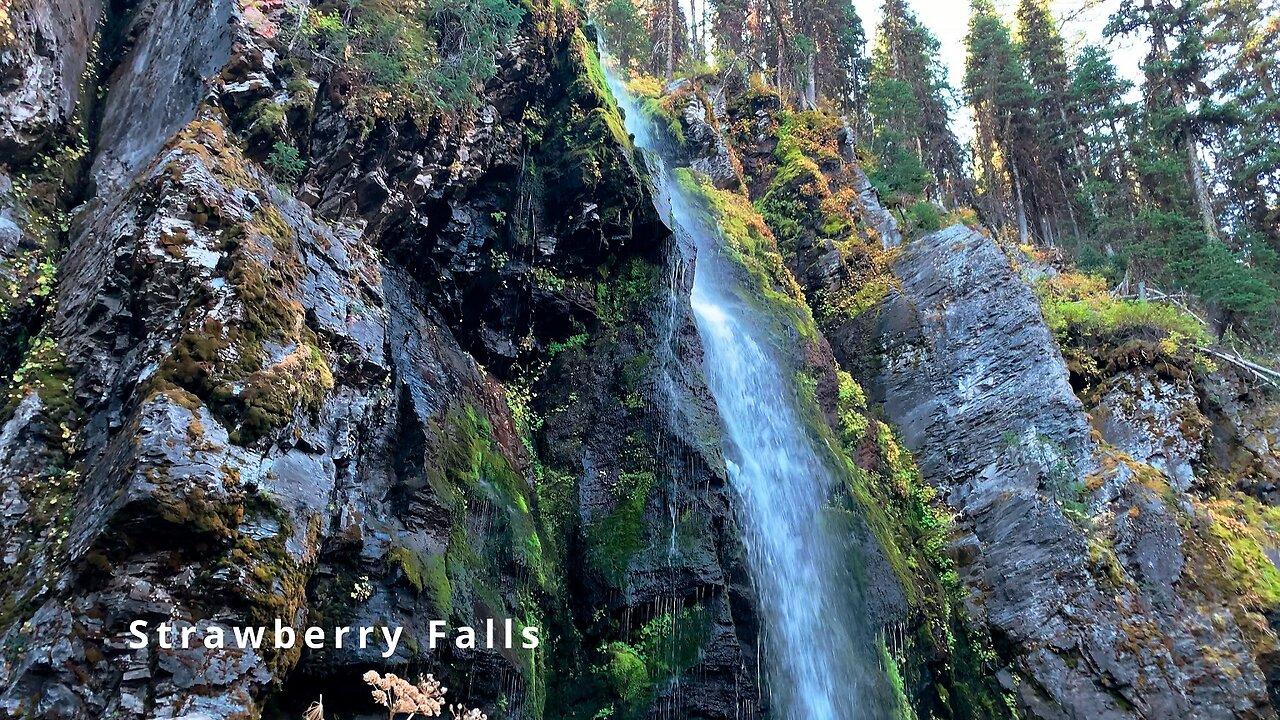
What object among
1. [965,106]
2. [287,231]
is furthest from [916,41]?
[287,231]

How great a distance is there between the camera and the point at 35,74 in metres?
8.26

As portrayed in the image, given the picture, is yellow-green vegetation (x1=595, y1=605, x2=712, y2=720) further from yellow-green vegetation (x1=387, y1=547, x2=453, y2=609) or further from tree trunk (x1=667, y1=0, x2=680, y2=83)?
tree trunk (x1=667, y1=0, x2=680, y2=83)

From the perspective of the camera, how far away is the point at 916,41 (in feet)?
94.7

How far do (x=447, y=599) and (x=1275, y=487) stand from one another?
15.1 meters

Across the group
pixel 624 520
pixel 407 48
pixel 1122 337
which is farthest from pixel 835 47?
pixel 624 520

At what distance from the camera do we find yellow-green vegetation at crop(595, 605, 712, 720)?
850 centimetres

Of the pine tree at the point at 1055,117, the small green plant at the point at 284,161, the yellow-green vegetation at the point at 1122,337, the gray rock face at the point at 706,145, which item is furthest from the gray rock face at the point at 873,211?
the small green plant at the point at 284,161

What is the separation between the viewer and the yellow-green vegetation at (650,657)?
850cm

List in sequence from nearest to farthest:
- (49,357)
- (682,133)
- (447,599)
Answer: (49,357) → (447,599) → (682,133)

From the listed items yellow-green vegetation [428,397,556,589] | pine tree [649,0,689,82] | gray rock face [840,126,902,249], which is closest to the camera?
yellow-green vegetation [428,397,556,589]

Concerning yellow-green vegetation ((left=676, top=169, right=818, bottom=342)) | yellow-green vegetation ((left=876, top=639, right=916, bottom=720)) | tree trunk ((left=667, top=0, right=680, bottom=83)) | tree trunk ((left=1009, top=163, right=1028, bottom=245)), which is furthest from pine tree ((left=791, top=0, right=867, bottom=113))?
yellow-green vegetation ((left=876, top=639, right=916, bottom=720))

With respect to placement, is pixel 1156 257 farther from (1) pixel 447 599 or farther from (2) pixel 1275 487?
(1) pixel 447 599

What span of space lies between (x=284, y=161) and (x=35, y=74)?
114 inches

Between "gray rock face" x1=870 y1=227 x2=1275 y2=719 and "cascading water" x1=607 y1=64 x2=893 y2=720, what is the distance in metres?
3.39
